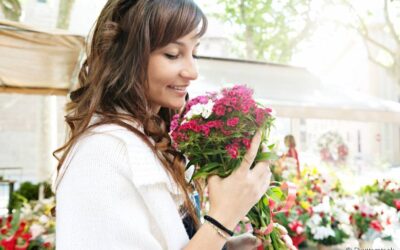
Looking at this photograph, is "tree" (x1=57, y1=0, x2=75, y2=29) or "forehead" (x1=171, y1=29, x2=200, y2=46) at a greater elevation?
"tree" (x1=57, y1=0, x2=75, y2=29)

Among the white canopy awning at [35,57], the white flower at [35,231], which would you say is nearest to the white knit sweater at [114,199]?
the white flower at [35,231]

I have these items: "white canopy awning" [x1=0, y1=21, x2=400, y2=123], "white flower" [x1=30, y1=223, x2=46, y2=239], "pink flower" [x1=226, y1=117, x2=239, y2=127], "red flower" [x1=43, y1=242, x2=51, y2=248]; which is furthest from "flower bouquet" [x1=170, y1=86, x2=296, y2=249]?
"white canopy awning" [x1=0, y1=21, x2=400, y2=123]

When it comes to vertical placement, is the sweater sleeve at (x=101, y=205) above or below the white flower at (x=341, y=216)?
above

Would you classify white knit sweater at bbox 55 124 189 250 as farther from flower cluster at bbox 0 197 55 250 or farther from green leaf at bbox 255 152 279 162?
flower cluster at bbox 0 197 55 250

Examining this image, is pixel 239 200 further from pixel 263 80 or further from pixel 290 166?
pixel 290 166

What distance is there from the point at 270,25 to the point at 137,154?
10.2 m

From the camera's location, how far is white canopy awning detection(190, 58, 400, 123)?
4066mm

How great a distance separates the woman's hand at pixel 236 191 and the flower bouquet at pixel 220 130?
2 centimetres

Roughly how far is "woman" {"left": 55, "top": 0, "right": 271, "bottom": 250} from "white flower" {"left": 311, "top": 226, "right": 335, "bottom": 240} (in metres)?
1.85

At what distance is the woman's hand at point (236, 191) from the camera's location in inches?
39.4

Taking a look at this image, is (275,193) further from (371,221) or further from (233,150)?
(371,221)

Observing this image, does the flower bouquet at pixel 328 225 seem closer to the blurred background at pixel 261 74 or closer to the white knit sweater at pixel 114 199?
the blurred background at pixel 261 74

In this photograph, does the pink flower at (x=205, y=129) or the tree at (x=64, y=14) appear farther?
the tree at (x=64, y=14)

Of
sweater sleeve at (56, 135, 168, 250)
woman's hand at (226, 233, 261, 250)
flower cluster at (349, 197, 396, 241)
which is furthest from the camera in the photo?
flower cluster at (349, 197, 396, 241)
